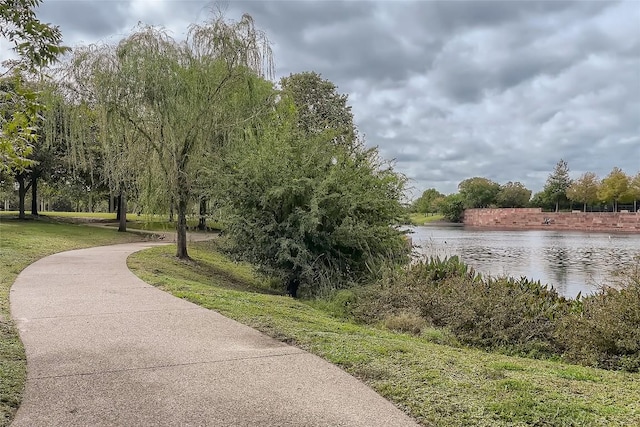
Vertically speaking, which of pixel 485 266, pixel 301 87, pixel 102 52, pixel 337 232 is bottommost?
pixel 485 266

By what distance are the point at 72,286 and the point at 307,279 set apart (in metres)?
5.55

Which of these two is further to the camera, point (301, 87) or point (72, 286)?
point (301, 87)

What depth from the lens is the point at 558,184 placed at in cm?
8106

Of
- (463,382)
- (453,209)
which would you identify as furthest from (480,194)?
(463,382)

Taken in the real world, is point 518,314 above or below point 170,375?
below

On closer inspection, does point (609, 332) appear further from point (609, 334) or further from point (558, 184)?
point (558, 184)

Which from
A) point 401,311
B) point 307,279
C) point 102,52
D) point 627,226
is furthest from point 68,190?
point 627,226

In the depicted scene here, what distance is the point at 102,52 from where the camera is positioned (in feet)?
47.6

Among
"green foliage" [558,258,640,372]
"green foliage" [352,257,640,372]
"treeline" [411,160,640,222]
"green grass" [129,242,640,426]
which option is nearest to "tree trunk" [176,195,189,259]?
"green foliage" [352,257,640,372]

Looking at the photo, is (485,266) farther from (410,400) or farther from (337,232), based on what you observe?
(410,400)

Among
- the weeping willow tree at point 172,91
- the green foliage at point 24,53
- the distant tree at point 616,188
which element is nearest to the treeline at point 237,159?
the weeping willow tree at point 172,91

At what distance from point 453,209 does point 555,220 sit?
2352cm

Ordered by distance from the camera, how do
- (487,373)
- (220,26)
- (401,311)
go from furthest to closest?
(220,26) < (401,311) < (487,373)

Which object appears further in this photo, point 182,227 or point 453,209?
point 453,209
